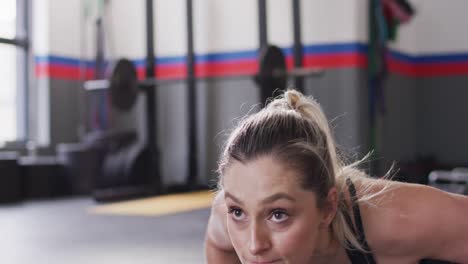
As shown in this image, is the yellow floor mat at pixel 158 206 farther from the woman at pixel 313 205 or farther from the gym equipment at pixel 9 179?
the woman at pixel 313 205

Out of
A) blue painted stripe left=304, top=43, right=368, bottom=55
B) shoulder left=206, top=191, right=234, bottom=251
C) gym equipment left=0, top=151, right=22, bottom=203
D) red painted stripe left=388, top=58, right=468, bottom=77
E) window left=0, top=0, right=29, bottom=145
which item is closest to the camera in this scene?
shoulder left=206, top=191, right=234, bottom=251

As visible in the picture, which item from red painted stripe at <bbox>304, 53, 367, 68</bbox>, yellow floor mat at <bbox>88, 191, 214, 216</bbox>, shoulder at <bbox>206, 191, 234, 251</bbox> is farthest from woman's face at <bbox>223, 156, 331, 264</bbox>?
red painted stripe at <bbox>304, 53, 367, 68</bbox>

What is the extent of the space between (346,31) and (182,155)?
5.66 feet

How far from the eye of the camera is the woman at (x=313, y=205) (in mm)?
1012

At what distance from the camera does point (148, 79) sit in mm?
4543

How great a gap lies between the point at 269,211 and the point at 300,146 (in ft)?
0.43

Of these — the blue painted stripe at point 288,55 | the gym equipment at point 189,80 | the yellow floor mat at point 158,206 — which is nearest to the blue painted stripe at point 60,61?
the blue painted stripe at point 288,55

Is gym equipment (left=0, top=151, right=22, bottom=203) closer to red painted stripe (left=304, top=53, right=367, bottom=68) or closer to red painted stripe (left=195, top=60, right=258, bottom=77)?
red painted stripe (left=195, top=60, right=258, bottom=77)

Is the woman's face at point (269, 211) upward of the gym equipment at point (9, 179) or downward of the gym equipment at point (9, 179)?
upward

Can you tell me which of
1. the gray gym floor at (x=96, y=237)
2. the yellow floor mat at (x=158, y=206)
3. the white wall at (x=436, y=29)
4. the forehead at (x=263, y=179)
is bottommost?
the yellow floor mat at (x=158, y=206)

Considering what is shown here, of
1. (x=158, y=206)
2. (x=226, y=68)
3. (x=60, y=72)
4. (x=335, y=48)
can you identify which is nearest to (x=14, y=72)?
(x=60, y=72)

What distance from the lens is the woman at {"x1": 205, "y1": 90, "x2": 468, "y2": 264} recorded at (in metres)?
1.01

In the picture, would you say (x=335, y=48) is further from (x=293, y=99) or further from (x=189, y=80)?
(x=293, y=99)

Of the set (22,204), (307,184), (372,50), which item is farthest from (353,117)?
(307,184)
